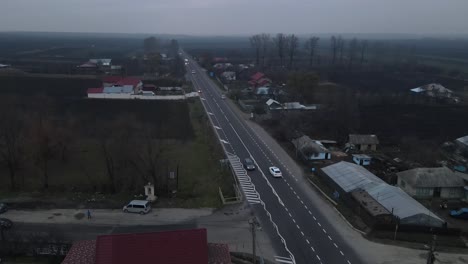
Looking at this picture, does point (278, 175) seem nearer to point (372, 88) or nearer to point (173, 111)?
point (173, 111)

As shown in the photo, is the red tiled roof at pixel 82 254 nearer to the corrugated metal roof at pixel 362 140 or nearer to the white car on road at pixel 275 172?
the white car on road at pixel 275 172

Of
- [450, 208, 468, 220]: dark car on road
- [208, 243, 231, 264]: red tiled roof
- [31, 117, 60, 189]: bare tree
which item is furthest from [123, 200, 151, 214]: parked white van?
[450, 208, 468, 220]: dark car on road

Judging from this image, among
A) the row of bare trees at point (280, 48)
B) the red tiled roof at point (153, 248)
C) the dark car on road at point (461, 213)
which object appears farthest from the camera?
the row of bare trees at point (280, 48)

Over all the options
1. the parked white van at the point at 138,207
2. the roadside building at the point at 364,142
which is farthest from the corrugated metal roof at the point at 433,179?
the parked white van at the point at 138,207

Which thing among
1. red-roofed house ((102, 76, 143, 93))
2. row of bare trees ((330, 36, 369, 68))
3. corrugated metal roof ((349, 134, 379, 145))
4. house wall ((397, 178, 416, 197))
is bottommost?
house wall ((397, 178, 416, 197))

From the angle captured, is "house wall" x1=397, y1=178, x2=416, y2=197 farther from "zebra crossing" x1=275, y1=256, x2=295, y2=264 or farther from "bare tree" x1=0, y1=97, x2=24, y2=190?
"bare tree" x1=0, y1=97, x2=24, y2=190

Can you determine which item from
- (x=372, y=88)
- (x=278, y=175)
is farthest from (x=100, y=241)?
(x=372, y=88)
